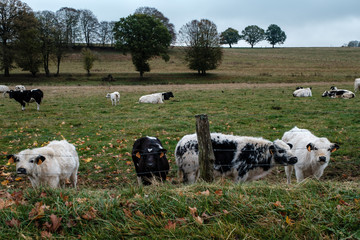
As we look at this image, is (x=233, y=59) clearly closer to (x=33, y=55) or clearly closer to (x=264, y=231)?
(x=33, y=55)

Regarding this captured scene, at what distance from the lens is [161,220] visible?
12.6 feet

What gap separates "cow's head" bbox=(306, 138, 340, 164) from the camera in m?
6.45

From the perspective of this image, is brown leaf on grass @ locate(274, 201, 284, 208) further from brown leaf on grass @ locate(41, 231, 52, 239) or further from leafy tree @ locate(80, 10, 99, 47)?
leafy tree @ locate(80, 10, 99, 47)

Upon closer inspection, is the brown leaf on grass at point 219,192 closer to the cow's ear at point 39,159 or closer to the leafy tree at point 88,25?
the cow's ear at point 39,159

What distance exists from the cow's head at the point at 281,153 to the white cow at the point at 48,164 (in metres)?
5.18

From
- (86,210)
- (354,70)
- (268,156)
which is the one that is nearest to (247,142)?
(268,156)

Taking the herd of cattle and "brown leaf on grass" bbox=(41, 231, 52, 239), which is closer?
"brown leaf on grass" bbox=(41, 231, 52, 239)

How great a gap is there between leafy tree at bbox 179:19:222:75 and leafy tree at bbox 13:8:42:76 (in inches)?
1171

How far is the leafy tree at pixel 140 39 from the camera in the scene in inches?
2124

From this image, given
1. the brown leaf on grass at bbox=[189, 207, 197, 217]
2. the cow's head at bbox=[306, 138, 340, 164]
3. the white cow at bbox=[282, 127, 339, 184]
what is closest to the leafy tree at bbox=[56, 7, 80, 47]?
the white cow at bbox=[282, 127, 339, 184]

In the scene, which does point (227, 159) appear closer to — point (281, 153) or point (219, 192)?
point (281, 153)

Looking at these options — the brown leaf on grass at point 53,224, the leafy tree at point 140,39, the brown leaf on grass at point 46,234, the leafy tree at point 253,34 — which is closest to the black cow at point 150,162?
the brown leaf on grass at point 53,224

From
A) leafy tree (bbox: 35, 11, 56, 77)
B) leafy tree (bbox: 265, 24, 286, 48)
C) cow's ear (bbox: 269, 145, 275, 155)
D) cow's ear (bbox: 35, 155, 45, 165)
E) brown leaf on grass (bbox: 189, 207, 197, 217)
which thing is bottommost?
brown leaf on grass (bbox: 189, 207, 197, 217)

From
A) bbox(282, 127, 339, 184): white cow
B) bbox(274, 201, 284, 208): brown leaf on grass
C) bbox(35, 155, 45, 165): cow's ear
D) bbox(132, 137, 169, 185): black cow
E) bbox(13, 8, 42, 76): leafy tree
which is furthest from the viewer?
bbox(13, 8, 42, 76): leafy tree
